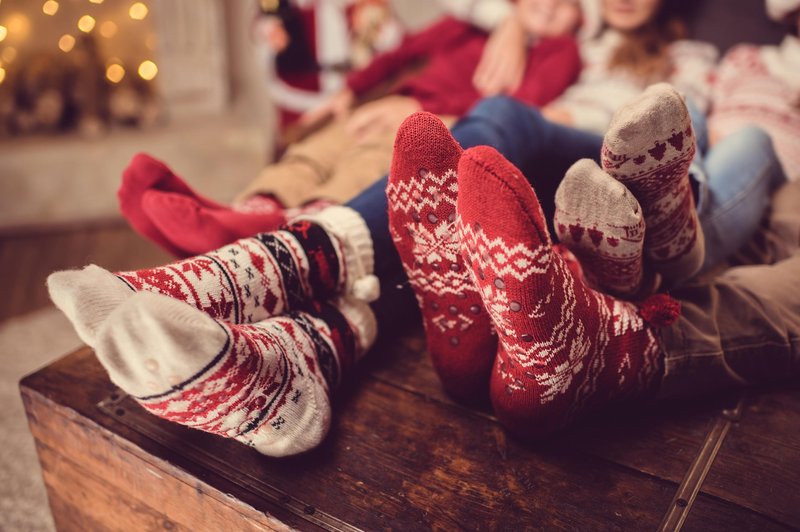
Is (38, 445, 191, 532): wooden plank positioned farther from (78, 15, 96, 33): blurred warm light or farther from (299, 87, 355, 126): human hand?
(78, 15, 96, 33): blurred warm light

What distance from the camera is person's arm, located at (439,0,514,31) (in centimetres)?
141

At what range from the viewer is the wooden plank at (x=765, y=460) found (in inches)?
22.7

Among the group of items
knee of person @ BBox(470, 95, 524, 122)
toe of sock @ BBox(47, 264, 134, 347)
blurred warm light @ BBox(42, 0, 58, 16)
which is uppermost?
toe of sock @ BBox(47, 264, 134, 347)

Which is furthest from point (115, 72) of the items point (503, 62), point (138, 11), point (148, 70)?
point (503, 62)

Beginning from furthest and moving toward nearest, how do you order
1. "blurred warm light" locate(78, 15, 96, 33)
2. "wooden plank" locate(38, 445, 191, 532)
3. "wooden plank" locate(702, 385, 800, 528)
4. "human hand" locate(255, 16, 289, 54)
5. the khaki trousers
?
1. "blurred warm light" locate(78, 15, 96, 33)
2. "human hand" locate(255, 16, 289, 54)
3. the khaki trousers
4. "wooden plank" locate(38, 445, 191, 532)
5. "wooden plank" locate(702, 385, 800, 528)

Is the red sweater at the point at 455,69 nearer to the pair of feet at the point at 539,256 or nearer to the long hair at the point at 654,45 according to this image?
the long hair at the point at 654,45

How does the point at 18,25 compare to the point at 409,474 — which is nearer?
the point at 409,474

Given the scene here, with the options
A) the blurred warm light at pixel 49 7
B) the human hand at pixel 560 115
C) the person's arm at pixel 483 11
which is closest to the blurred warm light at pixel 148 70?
the blurred warm light at pixel 49 7

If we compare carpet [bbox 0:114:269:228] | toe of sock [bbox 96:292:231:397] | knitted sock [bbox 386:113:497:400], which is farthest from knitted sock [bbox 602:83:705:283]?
carpet [bbox 0:114:269:228]

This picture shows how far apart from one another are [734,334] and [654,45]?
30.7 inches

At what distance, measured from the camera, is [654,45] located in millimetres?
1256

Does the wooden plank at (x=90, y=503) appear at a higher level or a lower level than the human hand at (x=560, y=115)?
lower

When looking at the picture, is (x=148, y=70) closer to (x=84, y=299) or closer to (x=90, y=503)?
(x=90, y=503)

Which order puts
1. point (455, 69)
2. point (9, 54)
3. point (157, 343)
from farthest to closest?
point (9, 54), point (455, 69), point (157, 343)
